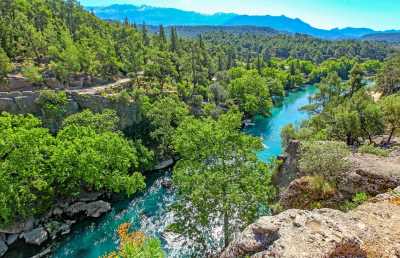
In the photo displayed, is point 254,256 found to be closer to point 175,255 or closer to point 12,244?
point 175,255

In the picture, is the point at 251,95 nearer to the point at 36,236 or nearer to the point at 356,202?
the point at 36,236

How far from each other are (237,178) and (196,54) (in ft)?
271

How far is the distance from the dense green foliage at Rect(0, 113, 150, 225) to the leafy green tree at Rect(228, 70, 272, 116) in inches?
2002

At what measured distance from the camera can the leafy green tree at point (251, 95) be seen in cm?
9550

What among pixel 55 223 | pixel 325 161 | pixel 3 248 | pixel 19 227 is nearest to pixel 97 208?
pixel 55 223

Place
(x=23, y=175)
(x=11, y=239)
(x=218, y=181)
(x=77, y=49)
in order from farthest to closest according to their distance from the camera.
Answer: (x=77, y=49) < (x=23, y=175) < (x=11, y=239) < (x=218, y=181)

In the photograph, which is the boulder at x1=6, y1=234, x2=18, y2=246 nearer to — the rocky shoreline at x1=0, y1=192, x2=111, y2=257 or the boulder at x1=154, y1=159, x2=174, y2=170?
the rocky shoreline at x1=0, y1=192, x2=111, y2=257

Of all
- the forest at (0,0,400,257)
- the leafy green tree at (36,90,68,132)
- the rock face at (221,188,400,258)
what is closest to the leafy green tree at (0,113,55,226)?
the forest at (0,0,400,257)

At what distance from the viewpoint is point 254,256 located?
15.2 m

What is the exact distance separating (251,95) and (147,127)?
127 feet

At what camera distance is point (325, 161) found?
2969cm

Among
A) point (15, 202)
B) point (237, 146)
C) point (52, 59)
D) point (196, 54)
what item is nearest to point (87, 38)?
point (52, 59)

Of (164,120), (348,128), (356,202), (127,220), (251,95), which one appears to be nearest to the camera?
(356,202)

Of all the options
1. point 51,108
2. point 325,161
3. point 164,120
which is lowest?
point 164,120
